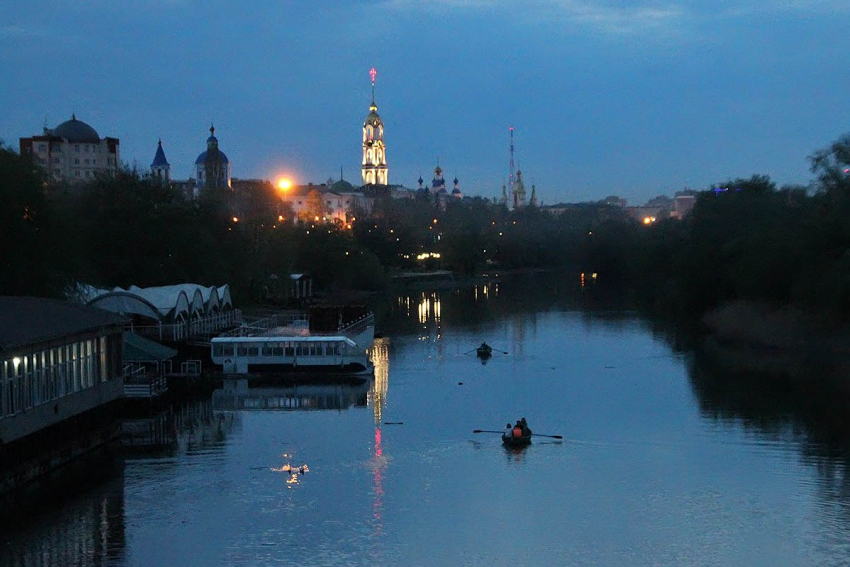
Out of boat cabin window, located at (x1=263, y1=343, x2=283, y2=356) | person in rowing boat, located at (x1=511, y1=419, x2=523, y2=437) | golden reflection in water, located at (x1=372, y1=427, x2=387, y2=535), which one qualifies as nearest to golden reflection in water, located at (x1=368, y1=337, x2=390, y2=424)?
boat cabin window, located at (x1=263, y1=343, x2=283, y2=356)

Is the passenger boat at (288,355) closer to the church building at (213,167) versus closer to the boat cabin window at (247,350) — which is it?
the boat cabin window at (247,350)

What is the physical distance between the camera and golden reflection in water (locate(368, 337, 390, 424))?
34769mm

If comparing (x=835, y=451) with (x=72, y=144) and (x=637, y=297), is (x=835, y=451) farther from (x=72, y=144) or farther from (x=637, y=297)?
(x=72, y=144)

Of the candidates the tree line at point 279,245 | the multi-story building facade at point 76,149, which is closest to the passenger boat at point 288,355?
the tree line at point 279,245

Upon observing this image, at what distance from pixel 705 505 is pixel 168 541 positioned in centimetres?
1006

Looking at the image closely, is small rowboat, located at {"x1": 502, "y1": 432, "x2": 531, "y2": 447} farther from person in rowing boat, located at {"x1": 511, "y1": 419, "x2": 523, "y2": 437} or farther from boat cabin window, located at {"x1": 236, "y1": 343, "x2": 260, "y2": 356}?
boat cabin window, located at {"x1": 236, "y1": 343, "x2": 260, "y2": 356}

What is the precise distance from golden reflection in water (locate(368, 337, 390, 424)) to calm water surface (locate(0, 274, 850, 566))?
0.16 meters

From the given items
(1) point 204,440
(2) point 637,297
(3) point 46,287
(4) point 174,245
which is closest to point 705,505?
(1) point 204,440

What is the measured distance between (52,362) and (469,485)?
9.18m

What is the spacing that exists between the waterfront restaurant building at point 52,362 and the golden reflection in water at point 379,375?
24.6 feet

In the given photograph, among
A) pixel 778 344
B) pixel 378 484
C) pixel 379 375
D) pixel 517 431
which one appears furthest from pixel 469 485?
pixel 778 344

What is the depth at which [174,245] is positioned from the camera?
54062 millimetres

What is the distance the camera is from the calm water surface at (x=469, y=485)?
20328 mm

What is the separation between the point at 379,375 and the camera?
136 ft
